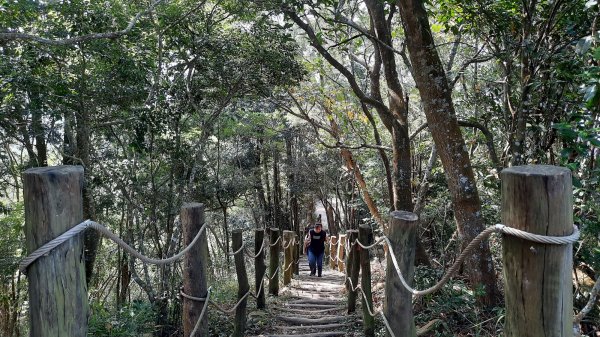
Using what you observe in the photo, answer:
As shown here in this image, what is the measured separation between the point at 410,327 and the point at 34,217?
8.08ft

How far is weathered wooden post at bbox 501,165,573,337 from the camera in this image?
1.62 metres

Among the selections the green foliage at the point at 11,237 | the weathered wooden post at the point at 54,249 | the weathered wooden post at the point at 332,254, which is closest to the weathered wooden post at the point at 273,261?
the green foliage at the point at 11,237

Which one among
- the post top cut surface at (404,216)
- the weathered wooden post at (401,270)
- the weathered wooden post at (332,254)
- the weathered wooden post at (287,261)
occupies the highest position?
the post top cut surface at (404,216)

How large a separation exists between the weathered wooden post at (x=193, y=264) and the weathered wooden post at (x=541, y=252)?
8.04 ft

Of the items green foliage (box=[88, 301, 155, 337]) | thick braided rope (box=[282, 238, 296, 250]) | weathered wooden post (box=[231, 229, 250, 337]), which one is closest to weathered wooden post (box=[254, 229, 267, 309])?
weathered wooden post (box=[231, 229, 250, 337])

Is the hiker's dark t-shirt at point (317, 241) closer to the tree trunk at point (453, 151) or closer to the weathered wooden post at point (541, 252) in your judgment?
the tree trunk at point (453, 151)

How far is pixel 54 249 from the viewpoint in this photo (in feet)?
5.70

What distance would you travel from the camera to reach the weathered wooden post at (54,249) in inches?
67.7

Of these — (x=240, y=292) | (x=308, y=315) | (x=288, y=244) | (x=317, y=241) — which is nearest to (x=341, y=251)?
(x=317, y=241)

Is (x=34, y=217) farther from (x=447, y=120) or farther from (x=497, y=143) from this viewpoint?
(x=497, y=143)

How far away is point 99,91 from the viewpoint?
6.50 m

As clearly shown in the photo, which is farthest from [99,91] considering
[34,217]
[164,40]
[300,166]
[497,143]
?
[300,166]

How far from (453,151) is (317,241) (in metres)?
5.97

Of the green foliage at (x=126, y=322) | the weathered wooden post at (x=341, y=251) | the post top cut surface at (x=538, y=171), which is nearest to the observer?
the post top cut surface at (x=538, y=171)
